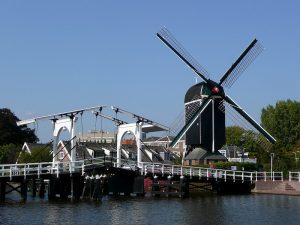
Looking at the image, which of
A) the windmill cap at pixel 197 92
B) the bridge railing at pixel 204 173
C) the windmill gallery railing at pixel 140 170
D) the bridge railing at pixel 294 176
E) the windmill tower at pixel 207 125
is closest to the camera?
the windmill gallery railing at pixel 140 170

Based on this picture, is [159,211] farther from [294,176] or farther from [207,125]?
[207,125]

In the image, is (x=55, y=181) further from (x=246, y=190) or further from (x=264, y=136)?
(x=264, y=136)

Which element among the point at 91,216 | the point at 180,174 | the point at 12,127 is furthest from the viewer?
the point at 12,127

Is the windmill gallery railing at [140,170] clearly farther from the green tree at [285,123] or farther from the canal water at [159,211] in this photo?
the green tree at [285,123]

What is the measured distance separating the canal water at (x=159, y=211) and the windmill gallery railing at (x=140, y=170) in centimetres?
311

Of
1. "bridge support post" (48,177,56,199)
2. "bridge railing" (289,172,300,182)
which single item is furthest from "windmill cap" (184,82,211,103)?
"bridge support post" (48,177,56,199)

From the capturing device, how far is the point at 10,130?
92062mm

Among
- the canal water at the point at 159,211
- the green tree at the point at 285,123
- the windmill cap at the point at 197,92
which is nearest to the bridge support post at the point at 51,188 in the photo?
the canal water at the point at 159,211

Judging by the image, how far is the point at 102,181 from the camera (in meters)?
46.1

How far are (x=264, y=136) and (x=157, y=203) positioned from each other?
1219 inches

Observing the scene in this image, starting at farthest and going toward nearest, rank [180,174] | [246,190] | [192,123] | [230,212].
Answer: [192,123], [246,190], [180,174], [230,212]

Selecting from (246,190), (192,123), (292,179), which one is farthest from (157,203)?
(192,123)

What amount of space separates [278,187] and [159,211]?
19565mm

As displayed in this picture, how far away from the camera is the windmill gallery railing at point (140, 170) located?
46.2 metres
